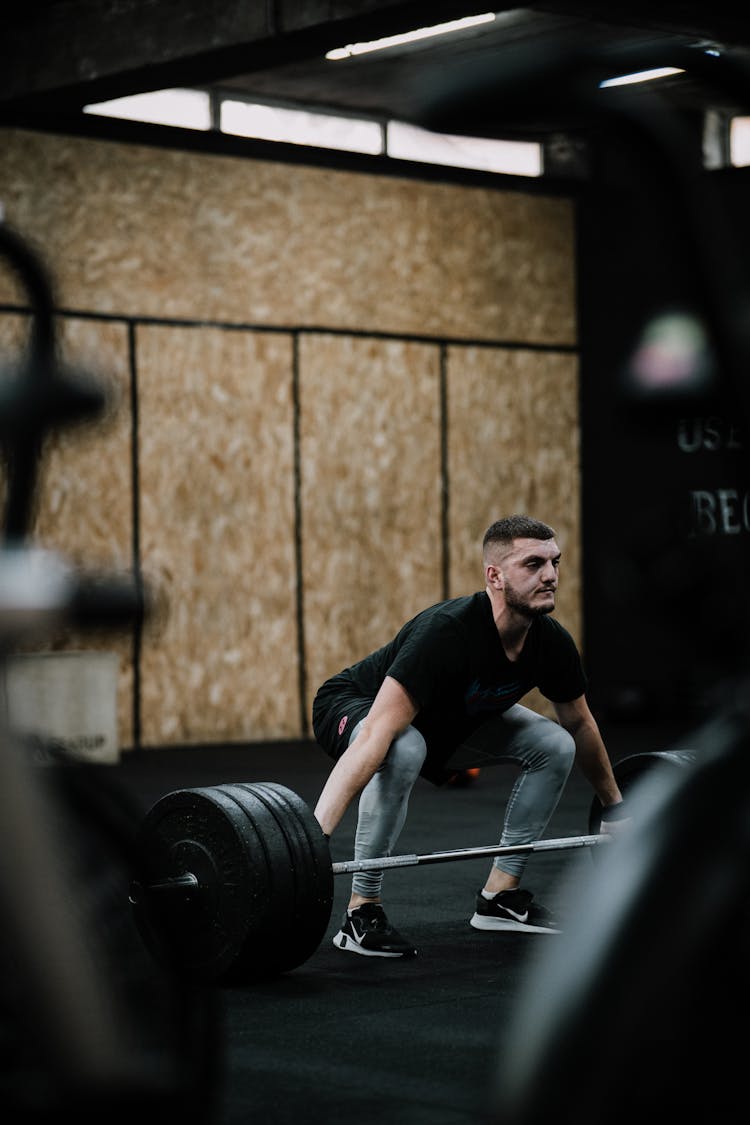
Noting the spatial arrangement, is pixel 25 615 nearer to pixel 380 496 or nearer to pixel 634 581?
pixel 634 581

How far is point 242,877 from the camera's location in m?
3.87

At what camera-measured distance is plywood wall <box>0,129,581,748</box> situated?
9914mm

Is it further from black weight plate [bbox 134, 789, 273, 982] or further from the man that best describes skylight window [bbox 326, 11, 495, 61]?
black weight plate [bbox 134, 789, 273, 982]

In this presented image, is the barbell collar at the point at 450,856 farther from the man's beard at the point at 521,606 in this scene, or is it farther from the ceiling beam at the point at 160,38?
the ceiling beam at the point at 160,38

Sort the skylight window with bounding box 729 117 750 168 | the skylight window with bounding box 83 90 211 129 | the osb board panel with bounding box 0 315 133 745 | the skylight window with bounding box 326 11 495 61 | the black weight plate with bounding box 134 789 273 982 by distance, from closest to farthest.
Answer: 1. the black weight plate with bounding box 134 789 273 982
2. the osb board panel with bounding box 0 315 133 745
3. the skylight window with bounding box 326 11 495 61
4. the skylight window with bounding box 83 90 211 129
5. the skylight window with bounding box 729 117 750 168

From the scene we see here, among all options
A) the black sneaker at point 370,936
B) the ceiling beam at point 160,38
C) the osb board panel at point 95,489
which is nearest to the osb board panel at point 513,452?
the osb board panel at point 95,489

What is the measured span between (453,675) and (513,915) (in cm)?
73

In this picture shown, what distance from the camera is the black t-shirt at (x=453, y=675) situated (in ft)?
14.3

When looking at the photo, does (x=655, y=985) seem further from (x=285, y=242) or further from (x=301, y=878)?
(x=285, y=242)

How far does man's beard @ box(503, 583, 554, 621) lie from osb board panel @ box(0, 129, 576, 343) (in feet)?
19.2

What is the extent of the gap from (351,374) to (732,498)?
2.47 m

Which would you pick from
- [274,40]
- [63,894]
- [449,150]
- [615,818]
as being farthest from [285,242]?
[63,894]

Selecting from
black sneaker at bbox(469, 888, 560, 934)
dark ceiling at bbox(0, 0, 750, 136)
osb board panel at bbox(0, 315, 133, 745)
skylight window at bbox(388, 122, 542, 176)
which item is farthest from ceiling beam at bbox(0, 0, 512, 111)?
black sneaker at bbox(469, 888, 560, 934)

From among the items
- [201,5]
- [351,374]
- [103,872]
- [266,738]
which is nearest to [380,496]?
[351,374]
